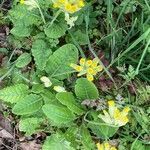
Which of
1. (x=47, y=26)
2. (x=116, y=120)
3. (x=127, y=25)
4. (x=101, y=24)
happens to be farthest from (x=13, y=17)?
(x=116, y=120)

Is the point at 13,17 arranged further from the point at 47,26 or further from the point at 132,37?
the point at 132,37

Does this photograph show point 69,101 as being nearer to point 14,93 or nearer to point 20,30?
point 14,93

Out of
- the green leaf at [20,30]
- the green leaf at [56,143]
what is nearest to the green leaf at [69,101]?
the green leaf at [56,143]

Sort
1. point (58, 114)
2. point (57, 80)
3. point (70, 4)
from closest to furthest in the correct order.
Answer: point (70, 4)
point (58, 114)
point (57, 80)

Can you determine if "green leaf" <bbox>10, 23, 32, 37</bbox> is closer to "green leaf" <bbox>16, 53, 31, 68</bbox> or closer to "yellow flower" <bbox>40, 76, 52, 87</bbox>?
"green leaf" <bbox>16, 53, 31, 68</bbox>

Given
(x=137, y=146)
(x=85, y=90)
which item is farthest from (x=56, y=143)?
(x=137, y=146)

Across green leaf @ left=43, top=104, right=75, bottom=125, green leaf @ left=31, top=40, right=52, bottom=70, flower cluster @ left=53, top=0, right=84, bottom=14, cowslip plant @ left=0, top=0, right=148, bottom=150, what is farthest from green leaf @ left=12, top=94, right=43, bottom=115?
flower cluster @ left=53, top=0, right=84, bottom=14
